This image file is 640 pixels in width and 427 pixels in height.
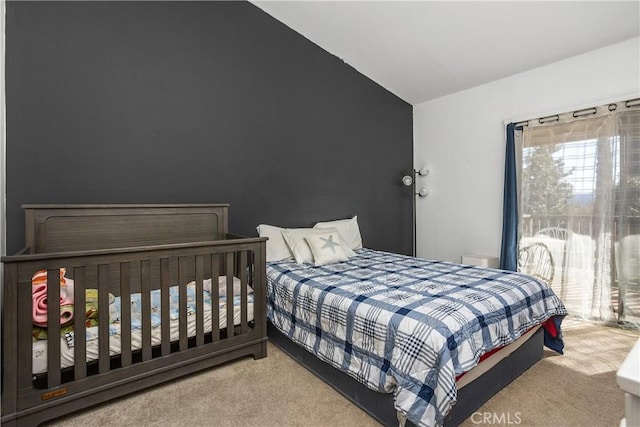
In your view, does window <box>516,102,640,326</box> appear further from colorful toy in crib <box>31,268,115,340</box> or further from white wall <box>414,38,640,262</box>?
colorful toy in crib <box>31,268,115,340</box>

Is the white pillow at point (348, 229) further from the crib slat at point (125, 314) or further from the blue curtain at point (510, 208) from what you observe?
the crib slat at point (125, 314)

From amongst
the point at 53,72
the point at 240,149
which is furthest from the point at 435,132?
the point at 53,72

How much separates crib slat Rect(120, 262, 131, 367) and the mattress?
27 millimetres

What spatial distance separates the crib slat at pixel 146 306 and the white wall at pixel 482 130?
3.53m

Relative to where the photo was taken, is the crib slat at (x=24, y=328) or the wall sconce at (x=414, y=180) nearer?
the crib slat at (x=24, y=328)

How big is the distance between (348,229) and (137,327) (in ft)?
7.51

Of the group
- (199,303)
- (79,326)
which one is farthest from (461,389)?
(79,326)

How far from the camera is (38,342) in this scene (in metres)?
1.53

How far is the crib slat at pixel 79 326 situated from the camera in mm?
1568

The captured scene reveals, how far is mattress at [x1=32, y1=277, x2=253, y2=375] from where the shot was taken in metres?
1.54

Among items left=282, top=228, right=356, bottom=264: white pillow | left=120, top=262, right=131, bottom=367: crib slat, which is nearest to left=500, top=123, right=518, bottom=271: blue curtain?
left=282, top=228, right=356, bottom=264: white pillow

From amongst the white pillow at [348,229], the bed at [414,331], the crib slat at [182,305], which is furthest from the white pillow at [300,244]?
the crib slat at [182,305]

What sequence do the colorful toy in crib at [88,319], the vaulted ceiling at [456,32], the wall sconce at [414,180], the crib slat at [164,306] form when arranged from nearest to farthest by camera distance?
the colorful toy in crib at [88,319] → the crib slat at [164,306] → the vaulted ceiling at [456,32] → the wall sconce at [414,180]

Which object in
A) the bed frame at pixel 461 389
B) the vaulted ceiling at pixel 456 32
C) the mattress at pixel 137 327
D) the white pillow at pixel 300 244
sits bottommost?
the bed frame at pixel 461 389
